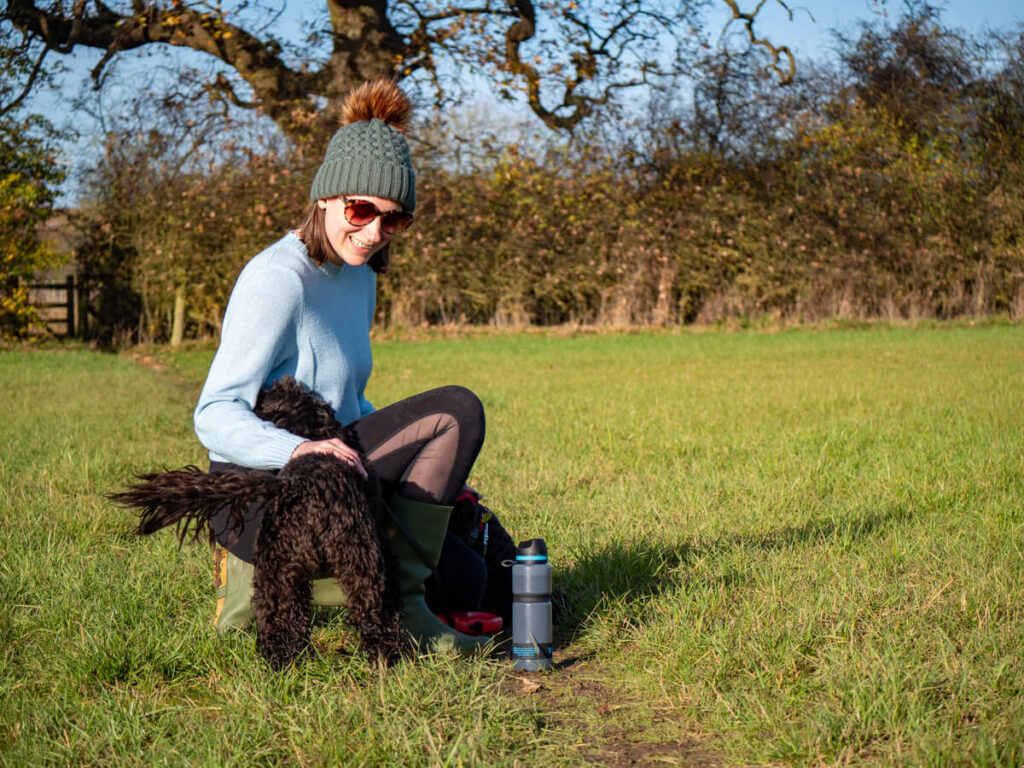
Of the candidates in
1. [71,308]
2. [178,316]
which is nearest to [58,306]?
[71,308]

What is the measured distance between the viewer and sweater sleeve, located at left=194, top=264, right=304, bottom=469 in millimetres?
2908

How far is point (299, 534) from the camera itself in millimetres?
2832

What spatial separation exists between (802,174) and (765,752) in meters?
21.6

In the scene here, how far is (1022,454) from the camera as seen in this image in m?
6.20

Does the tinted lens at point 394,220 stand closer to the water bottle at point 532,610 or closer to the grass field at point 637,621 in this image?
the water bottle at point 532,610

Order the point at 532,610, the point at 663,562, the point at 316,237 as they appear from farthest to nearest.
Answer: the point at 663,562, the point at 316,237, the point at 532,610

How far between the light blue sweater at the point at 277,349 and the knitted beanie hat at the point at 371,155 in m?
0.28

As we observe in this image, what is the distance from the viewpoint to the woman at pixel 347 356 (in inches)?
121

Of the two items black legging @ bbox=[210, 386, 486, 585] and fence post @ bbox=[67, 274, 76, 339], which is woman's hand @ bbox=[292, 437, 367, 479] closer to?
black legging @ bbox=[210, 386, 486, 585]

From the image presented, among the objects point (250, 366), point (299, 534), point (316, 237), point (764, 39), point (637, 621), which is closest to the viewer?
point (299, 534)

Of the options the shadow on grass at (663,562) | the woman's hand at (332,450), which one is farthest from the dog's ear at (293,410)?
the shadow on grass at (663,562)

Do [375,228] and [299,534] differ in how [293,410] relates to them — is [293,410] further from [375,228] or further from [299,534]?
[375,228]

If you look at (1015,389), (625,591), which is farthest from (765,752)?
(1015,389)

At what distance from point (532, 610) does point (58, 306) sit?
20.0 metres
